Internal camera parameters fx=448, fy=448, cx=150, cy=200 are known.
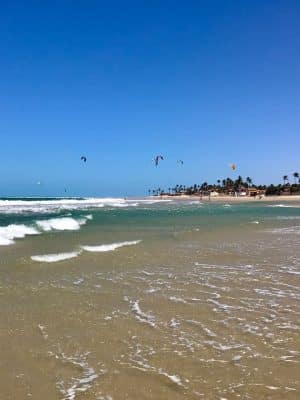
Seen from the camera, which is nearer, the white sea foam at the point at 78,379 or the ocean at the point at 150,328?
the white sea foam at the point at 78,379

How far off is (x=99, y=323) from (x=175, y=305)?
5.79 ft

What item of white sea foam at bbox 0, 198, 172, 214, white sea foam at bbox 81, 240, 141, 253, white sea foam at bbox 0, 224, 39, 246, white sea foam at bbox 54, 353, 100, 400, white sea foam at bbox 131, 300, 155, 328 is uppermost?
white sea foam at bbox 0, 198, 172, 214

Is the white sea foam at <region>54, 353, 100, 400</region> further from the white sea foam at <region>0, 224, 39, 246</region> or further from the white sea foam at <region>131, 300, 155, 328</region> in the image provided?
the white sea foam at <region>0, 224, 39, 246</region>

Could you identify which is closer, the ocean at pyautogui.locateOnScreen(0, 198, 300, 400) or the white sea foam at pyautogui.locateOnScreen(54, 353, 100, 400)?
the white sea foam at pyautogui.locateOnScreen(54, 353, 100, 400)

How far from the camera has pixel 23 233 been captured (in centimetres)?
2430

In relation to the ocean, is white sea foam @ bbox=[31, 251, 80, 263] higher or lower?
higher

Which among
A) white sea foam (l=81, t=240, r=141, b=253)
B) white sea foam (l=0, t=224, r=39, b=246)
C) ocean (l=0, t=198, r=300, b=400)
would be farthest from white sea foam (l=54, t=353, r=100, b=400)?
white sea foam (l=0, t=224, r=39, b=246)

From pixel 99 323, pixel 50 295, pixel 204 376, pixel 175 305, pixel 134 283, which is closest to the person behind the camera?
pixel 204 376

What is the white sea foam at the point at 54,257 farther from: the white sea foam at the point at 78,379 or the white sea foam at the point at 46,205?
the white sea foam at the point at 46,205

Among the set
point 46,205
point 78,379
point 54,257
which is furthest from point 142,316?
point 46,205

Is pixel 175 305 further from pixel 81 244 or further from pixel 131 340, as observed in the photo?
pixel 81 244

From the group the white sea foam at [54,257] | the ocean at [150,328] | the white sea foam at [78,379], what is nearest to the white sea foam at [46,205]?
the white sea foam at [54,257]

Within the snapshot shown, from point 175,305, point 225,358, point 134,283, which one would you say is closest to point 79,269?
point 134,283

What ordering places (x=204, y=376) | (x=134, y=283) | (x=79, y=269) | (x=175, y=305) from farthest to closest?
1. (x=79, y=269)
2. (x=134, y=283)
3. (x=175, y=305)
4. (x=204, y=376)
